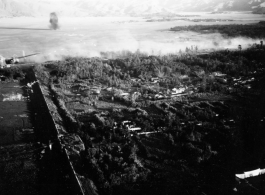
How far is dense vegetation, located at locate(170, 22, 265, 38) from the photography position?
50438mm

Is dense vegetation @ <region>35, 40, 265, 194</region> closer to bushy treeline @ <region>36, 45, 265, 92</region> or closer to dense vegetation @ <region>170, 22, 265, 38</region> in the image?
bushy treeline @ <region>36, 45, 265, 92</region>

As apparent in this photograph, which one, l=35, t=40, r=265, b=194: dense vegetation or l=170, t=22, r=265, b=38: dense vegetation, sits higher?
l=170, t=22, r=265, b=38: dense vegetation

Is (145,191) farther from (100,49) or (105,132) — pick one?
(100,49)

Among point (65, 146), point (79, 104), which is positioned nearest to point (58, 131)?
point (65, 146)

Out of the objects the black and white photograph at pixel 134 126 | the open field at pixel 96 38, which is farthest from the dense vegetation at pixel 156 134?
the open field at pixel 96 38

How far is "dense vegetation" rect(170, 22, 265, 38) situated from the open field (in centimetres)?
115

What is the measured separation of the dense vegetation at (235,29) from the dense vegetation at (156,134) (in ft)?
83.3

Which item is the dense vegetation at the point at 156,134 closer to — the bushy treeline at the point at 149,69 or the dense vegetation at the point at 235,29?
the bushy treeline at the point at 149,69

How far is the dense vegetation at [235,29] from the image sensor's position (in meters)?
50.4

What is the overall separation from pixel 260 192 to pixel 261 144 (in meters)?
4.09

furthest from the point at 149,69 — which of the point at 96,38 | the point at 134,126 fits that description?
the point at 96,38

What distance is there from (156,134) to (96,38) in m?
45.9

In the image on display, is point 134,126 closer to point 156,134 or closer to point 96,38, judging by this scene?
point 156,134

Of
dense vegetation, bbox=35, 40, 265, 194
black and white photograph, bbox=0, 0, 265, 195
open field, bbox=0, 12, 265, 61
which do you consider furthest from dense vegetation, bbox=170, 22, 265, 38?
dense vegetation, bbox=35, 40, 265, 194
